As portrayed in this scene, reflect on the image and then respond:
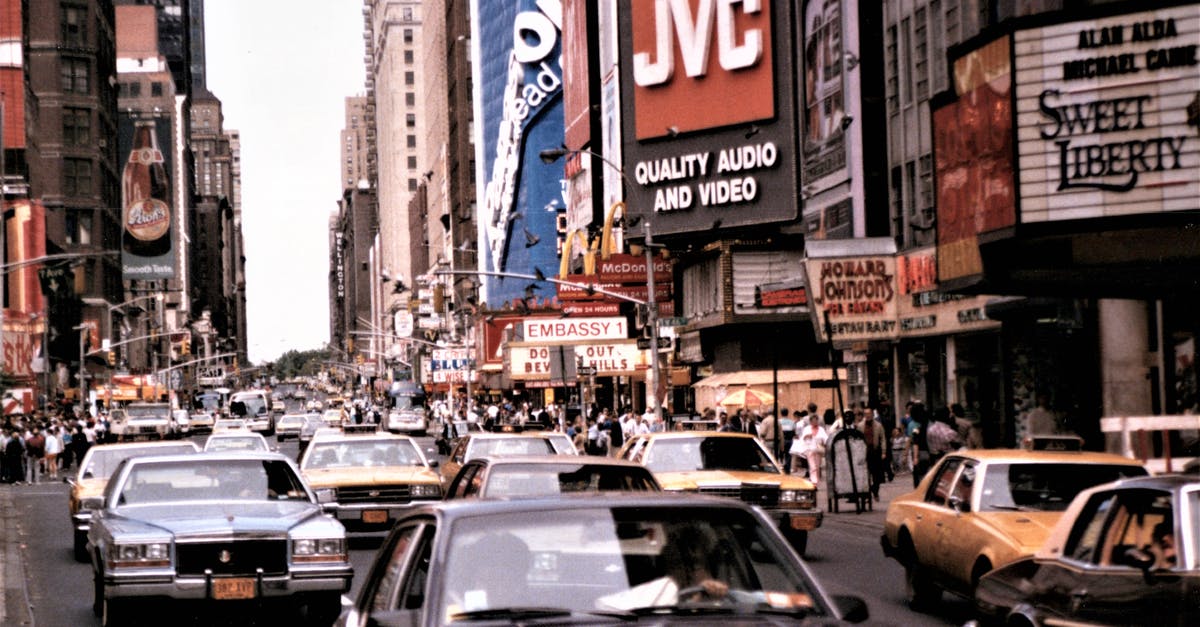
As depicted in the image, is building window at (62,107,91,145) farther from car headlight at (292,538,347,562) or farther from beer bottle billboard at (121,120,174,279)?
car headlight at (292,538,347,562)

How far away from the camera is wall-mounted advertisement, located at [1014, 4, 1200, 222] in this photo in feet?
76.8

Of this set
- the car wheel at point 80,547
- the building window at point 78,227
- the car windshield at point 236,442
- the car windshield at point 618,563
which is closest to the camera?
the car windshield at point 618,563

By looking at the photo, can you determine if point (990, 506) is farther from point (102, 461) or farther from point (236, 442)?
point (236, 442)

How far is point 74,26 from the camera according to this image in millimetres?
124250

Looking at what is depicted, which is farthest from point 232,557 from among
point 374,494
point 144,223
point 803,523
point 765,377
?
point 144,223

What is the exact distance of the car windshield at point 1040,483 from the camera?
1522cm

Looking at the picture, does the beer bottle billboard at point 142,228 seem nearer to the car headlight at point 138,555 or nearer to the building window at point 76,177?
the building window at point 76,177

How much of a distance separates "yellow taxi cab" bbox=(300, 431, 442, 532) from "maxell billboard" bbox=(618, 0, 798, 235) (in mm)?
39158

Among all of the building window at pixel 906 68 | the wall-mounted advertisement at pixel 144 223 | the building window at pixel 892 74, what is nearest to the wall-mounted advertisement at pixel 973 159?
the building window at pixel 906 68

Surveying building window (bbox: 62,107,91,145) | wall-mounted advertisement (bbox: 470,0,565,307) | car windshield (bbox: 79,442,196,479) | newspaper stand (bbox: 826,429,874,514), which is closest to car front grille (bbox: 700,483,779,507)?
newspaper stand (bbox: 826,429,874,514)

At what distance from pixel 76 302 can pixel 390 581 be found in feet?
387

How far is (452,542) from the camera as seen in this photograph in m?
7.35

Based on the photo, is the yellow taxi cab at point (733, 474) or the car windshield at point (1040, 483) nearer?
the car windshield at point (1040, 483)

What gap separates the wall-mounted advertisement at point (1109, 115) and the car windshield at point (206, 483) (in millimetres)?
11781
